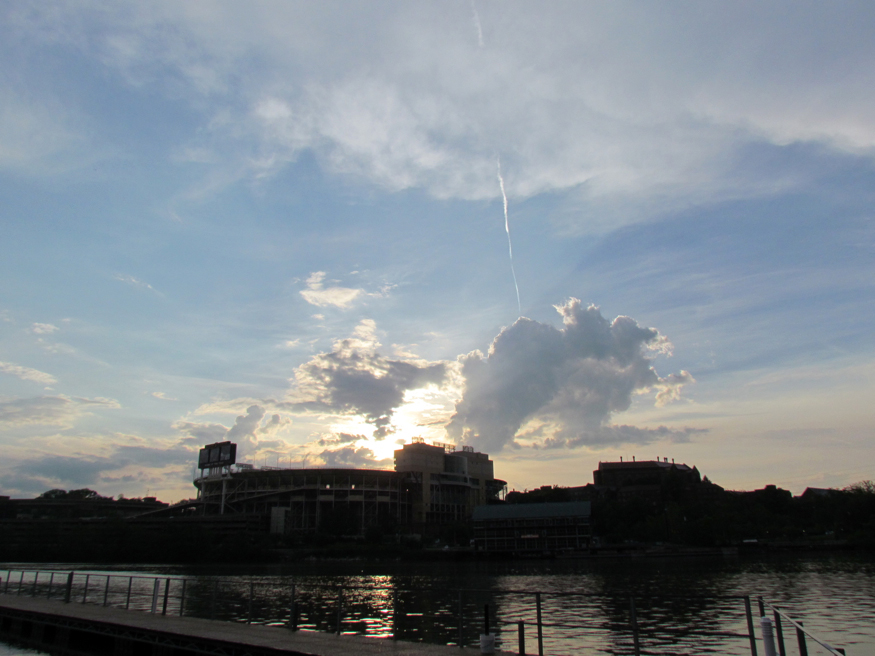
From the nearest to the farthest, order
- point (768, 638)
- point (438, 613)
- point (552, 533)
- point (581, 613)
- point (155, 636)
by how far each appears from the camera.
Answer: point (768, 638)
point (155, 636)
point (438, 613)
point (581, 613)
point (552, 533)

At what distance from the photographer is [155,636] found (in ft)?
93.5

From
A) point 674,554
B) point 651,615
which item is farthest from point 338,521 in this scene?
point 651,615

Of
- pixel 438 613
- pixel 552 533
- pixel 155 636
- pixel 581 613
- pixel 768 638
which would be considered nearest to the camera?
pixel 768 638

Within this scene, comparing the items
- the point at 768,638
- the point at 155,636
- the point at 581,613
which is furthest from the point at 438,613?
the point at 768,638

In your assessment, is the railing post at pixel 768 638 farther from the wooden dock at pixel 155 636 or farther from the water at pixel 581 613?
the wooden dock at pixel 155 636

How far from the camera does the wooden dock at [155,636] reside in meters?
23.1

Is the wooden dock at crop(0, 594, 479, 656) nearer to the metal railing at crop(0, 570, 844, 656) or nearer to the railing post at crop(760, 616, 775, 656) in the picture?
the metal railing at crop(0, 570, 844, 656)

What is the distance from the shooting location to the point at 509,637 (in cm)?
3688

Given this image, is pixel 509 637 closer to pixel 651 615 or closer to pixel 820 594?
pixel 651 615

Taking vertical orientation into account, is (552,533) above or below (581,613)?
above

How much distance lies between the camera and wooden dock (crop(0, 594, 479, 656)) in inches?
910

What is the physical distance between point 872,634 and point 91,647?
44.5 meters

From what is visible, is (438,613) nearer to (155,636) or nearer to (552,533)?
(155,636)

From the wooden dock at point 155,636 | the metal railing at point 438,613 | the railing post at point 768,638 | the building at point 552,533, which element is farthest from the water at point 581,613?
→ the building at point 552,533
